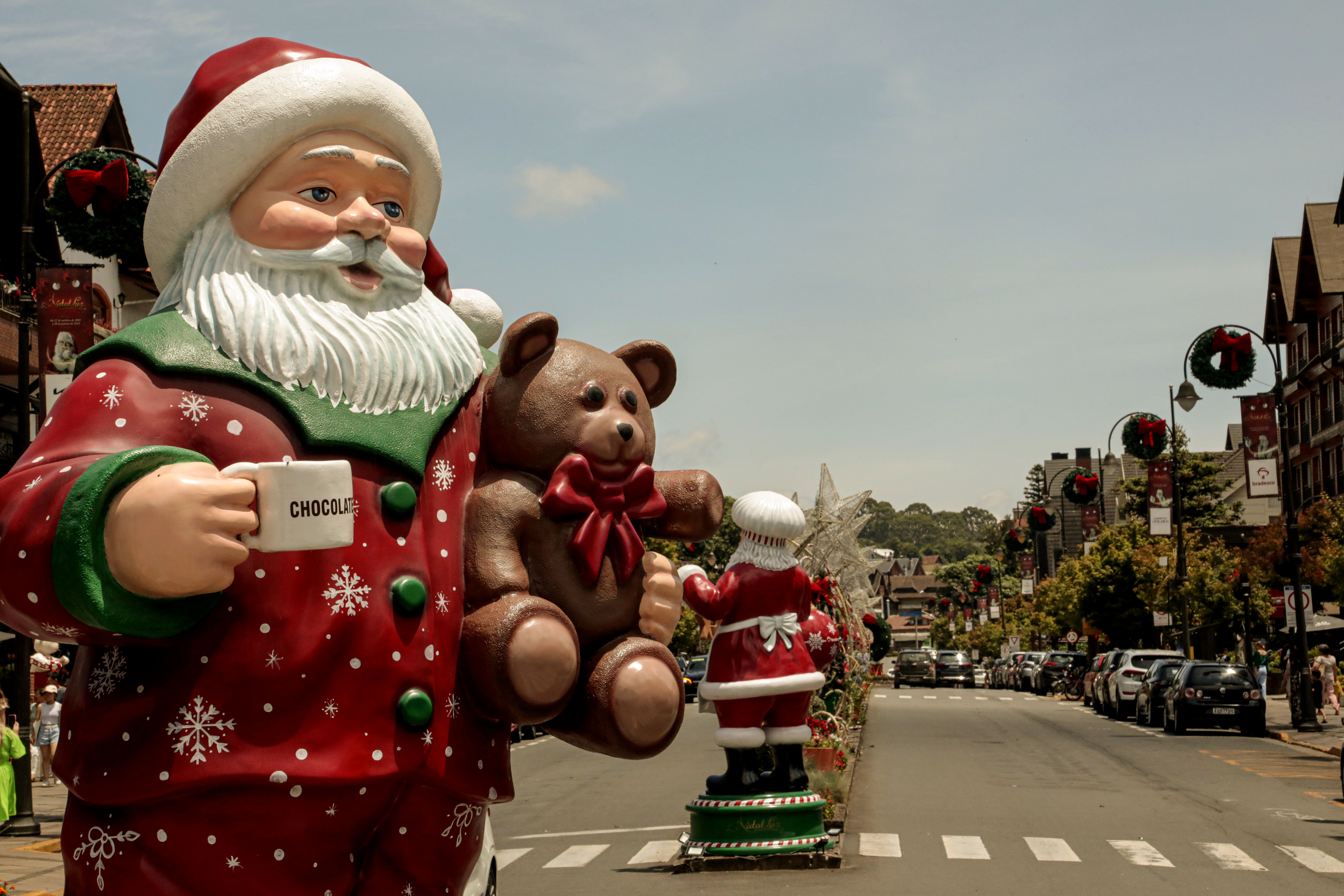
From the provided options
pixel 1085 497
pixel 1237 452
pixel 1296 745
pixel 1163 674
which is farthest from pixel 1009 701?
pixel 1237 452

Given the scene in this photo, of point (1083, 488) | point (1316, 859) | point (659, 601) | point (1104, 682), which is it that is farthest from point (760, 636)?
point (1083, 488)

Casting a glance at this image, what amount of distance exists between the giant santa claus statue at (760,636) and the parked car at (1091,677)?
23598 millimetres

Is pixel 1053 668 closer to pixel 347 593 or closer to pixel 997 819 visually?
pixel 997 819

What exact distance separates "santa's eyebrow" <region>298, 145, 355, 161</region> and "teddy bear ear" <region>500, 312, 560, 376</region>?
55 centimetres

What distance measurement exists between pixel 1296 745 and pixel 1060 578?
26.1 metres

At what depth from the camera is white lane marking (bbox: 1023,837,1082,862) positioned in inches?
394

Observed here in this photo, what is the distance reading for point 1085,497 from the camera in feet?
116

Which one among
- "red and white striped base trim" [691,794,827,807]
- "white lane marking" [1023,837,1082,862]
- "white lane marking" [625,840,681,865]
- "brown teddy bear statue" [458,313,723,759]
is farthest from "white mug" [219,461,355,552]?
"white lane marking" [1023,837,1082,862]

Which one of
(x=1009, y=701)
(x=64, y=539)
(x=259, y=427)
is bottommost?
(x=1009, y=701)

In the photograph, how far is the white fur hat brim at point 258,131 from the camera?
3107 millimetres

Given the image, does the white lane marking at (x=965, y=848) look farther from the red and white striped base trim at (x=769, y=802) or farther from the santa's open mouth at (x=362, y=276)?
the santa's open mouth at (x=362, y=276)

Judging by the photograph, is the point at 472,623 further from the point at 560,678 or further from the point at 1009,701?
the point at 1009,701

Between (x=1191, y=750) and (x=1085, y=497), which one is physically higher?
(x=1085, y=497)

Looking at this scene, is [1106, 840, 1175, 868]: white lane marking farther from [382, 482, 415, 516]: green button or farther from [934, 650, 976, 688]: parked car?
[934, 650, 976, 688]: parked car
